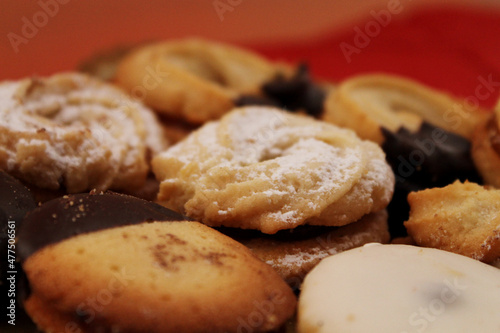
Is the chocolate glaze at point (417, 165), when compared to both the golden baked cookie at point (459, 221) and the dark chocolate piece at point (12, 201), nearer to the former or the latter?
the golden baked cookie at point (459, 221)

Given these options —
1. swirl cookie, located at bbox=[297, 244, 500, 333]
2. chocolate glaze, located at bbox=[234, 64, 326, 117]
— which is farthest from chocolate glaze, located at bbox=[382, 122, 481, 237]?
chocolate glaze, located at bbox=[234, 64, 326, 117]

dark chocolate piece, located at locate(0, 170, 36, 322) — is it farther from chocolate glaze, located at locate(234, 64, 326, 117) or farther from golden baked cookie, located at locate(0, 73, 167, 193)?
chocolate glaze, located at locate(234, 64, 326, 117)

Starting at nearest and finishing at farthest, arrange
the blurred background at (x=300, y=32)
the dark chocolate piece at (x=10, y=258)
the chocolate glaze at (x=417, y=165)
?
the dark chocolate piece at (x=10, y=258) < the chocolate glaze at (x=417, y=165) < the blurred background at (x=300, y=32)

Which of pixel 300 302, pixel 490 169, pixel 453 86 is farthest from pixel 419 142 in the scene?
pixel 453 86


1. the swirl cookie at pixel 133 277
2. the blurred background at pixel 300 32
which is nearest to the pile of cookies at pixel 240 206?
the swirl cookie at pixel 133 277

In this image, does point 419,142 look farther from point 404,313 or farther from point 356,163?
point 404,313

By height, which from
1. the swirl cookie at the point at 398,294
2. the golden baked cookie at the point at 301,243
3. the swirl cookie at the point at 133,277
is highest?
the swirl cookie at the point at 133,277

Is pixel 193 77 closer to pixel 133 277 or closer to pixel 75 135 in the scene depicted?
pixel 75 135
